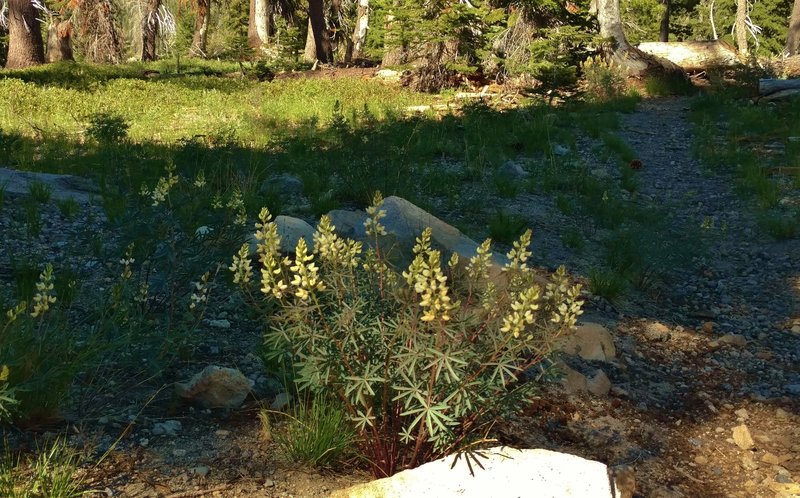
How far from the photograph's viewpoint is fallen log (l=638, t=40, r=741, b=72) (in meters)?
17.2

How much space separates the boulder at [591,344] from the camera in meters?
5.01

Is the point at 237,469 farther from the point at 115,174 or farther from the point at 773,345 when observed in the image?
the point at 115,174

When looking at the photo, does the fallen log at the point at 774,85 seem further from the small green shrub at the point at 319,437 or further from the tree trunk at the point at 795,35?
the small green shrub at the point at 319,437

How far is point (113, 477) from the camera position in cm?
311

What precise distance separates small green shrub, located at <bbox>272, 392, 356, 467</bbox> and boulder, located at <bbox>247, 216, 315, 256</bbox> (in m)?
2.15

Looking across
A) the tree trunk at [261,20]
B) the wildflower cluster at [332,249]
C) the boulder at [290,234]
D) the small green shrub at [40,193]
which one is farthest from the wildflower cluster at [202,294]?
the tree trunk at [261,20]

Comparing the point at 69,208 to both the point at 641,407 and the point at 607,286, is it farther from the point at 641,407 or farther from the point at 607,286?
the point at 641,407

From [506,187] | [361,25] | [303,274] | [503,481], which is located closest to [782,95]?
[506,187]

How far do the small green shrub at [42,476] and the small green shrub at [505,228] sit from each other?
15.4 ft

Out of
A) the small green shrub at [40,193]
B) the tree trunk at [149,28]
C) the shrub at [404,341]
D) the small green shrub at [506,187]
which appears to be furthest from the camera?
the tree trunk at [149,28]

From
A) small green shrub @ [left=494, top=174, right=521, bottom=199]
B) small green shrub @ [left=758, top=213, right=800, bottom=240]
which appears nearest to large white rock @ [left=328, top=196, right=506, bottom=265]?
small green shrub @ [left=494, top=174, right=521, bottom=199]

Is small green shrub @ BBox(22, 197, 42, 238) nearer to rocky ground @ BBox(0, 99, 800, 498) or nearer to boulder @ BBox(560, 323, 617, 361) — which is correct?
rocky ground @ BBox(0, 99, 800, 498)

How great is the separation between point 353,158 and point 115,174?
2.47 m

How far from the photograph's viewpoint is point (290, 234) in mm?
5602
